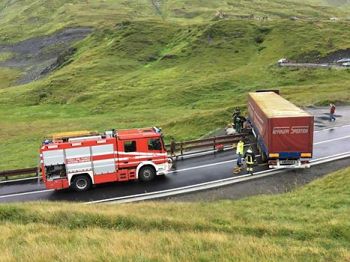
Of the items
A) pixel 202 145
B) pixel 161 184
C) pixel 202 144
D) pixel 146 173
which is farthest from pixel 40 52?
pixel 161 184

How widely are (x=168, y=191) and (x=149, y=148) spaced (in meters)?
2.91

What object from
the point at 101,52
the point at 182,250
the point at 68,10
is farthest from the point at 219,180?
the point at 68,10

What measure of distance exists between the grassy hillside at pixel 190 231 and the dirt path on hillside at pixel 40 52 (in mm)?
96482

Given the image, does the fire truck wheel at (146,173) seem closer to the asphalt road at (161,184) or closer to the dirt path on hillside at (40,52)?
the asphalt road at (161,184)

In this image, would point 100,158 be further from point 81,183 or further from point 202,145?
point 202,145

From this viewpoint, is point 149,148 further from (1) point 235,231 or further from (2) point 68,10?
(2) point 68,10

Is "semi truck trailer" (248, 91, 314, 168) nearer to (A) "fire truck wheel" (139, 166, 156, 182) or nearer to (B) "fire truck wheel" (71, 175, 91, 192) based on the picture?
(A) "fire truck wheel" (139, 166, 156, 182)

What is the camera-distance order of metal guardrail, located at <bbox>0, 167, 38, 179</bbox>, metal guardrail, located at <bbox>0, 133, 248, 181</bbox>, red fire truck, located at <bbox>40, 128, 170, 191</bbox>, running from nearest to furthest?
red fire truck, located at <bbox>40, 128, 170, 191</bbox> → metal guardrail, located at <bbox>0, 167, 38, 179</bbox> → metal guardrail, located at <bbox>0, 133, 248, 181</bbox>

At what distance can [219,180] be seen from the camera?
80.2 feet

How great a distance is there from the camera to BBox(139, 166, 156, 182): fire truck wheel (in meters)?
25.1

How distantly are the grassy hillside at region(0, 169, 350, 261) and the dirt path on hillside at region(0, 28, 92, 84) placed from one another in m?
96.5

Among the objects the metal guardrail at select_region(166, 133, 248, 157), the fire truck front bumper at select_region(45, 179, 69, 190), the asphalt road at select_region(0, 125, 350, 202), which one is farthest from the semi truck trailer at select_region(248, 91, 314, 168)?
the fire truck front bumper at select_region(45, 179, 69, 190)

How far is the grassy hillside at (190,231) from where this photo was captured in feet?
34.3

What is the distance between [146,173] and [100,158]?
277 cm
